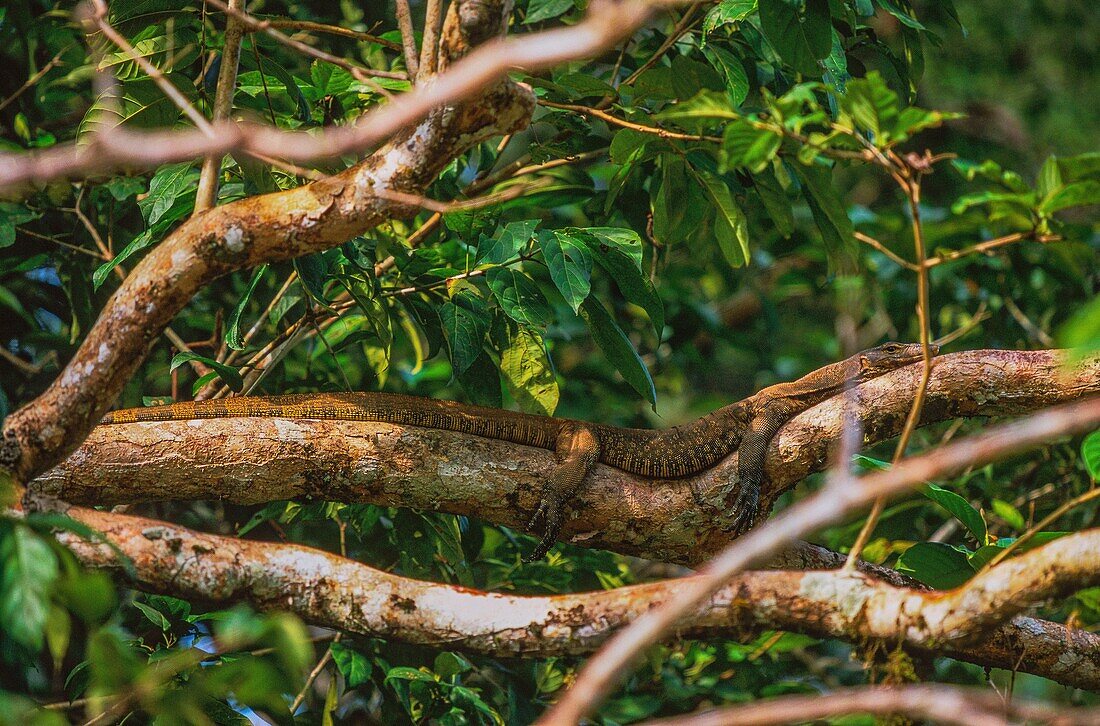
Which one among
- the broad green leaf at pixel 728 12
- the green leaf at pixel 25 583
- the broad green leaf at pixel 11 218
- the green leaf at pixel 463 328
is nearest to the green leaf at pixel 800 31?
the broad green leaf at pixel 728 12

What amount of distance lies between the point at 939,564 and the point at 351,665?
229 centimetres

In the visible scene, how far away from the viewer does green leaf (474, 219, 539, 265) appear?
385cm

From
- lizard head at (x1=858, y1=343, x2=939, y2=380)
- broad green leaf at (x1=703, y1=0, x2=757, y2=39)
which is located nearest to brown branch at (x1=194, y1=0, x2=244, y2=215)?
broad green leaf at (x1=703, y1=0, x2=757, y2=39)

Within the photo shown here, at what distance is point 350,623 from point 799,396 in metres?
2.57

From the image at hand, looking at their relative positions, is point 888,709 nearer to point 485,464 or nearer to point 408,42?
point 485,464

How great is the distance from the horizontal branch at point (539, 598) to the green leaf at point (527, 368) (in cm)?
123

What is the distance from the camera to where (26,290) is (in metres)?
5.34

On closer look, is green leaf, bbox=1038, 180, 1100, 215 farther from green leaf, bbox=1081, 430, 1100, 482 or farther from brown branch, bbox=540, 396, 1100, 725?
brown branch, bbox=540, 396, 1100, 725

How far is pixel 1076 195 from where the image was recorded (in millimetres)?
3566

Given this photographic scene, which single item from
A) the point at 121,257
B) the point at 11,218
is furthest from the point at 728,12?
the point at 11,218

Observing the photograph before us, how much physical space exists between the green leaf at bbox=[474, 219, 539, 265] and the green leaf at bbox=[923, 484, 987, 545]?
1.72m

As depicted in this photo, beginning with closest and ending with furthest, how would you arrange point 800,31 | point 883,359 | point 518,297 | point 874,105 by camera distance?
point 874,105 < point 800,31 < point 518,297 < point 883,359

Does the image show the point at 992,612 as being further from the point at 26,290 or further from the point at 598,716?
the point at 26,290

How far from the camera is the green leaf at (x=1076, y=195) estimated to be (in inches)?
137
